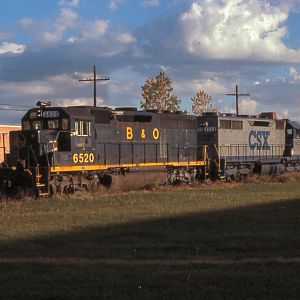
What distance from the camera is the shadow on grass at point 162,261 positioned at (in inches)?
268

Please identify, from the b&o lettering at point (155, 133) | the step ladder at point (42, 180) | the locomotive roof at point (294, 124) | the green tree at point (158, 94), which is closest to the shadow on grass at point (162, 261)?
the step ladder at point (42, 180)

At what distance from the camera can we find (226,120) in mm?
34469

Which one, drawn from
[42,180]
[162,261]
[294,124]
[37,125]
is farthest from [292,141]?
[162,261]

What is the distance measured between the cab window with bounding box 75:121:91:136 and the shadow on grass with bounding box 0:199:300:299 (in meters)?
10.2

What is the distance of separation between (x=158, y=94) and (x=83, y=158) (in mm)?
38118

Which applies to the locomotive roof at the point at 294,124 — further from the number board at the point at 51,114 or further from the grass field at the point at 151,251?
the grass field at the point at 151,251

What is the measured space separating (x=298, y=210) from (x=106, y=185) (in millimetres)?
11029

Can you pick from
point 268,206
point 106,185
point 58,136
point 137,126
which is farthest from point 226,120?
point 268,206

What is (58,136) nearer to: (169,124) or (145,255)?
(169,124)

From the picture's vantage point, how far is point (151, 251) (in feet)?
32.6

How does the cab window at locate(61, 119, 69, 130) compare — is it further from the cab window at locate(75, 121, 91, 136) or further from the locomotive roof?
the locomotive roof

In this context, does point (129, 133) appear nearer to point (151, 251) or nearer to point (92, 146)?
point (92, 146)

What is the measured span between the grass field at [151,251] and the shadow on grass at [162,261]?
0.05 ft

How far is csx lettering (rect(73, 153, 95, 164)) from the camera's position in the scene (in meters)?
23.2
